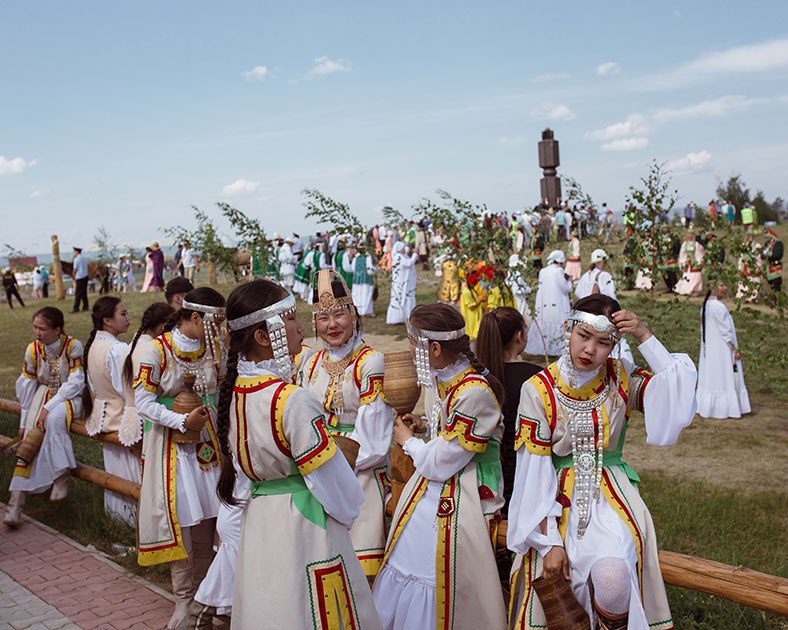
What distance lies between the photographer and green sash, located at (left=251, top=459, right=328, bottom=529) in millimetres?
3014

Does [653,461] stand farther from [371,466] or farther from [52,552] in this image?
[52,552]

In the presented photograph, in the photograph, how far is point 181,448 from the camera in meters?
4.69

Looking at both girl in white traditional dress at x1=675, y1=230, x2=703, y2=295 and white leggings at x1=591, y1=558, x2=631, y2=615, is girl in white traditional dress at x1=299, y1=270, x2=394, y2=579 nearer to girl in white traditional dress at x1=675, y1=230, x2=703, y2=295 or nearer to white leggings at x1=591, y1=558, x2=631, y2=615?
white leggings at x1=591, y1=558, x2=631, y2=615

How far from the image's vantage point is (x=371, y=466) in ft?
13.4

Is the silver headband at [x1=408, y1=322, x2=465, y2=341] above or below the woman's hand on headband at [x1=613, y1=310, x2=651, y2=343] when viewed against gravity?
below

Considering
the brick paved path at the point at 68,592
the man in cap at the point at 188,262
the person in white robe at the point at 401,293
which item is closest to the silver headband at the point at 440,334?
the brick paved path at the point at 68,592

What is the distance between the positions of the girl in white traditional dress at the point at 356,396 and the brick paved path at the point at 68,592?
146 cm

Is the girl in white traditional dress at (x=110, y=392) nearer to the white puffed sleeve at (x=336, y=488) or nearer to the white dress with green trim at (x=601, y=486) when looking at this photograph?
the white puffed sleeve at (x=336, y=488)

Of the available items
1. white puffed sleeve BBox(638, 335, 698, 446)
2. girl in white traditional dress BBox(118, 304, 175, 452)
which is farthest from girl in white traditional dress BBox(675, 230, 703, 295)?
white puffed sleeve BBox(638, 335, 698, 446)

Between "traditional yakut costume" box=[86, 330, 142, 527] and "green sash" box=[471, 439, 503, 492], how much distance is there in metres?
3.16

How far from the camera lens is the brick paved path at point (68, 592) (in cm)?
464

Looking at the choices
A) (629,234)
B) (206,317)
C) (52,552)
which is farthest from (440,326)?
(629,234)

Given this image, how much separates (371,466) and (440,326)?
34.2 inches

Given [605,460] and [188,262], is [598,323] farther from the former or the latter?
[188,262]
